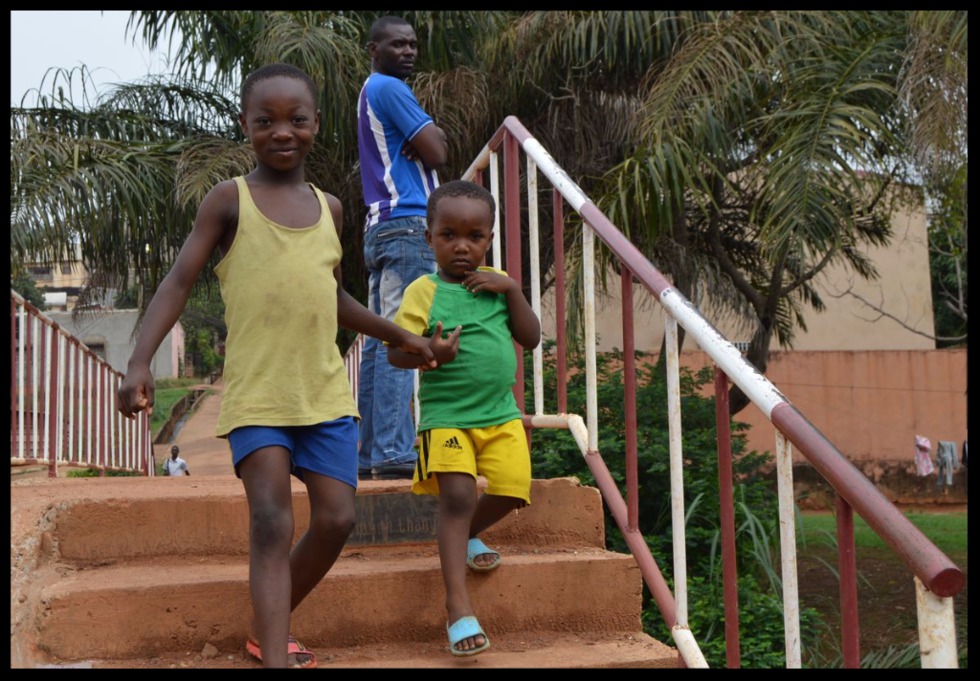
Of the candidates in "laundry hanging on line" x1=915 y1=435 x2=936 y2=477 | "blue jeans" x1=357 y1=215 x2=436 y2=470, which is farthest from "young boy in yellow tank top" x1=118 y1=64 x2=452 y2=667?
"laundry hanging on line" x1=915 y1=435 x2=936 y2=477

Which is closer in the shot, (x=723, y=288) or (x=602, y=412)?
(x=602, y=412)

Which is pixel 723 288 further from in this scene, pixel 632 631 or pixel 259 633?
pixel 259 633

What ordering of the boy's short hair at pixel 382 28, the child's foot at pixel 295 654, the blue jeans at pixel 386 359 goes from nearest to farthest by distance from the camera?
1. the child's foot at pixel 295 654
2. the blue jeans at pixel 386 359
3. the boy's short hair at pixel 382 28

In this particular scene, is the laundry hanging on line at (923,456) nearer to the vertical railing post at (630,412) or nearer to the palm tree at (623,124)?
the palm tree at (623,124)

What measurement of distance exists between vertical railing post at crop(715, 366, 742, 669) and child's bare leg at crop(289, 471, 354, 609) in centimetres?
83

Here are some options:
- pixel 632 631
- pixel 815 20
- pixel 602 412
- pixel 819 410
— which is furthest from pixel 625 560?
pixel 819 410

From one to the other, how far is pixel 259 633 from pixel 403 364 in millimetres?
778

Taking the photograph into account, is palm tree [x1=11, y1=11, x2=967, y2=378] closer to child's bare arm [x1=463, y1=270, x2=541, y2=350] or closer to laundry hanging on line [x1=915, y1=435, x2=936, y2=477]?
child's bare arm [x1=463, y1=270, x2=541, y2=350]

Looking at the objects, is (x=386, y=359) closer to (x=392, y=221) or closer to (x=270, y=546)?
(x=392, y=221)

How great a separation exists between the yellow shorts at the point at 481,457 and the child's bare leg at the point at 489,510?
22 mm

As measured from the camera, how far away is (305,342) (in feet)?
8.10

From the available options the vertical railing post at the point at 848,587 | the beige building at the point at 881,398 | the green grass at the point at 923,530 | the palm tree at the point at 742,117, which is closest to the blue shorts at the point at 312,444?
the vertical railing post at the point at 848,587

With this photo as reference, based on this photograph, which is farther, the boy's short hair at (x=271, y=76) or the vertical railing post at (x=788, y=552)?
the boy's short hair at (x=271, y=76)

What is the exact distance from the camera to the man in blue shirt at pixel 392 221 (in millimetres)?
3531
